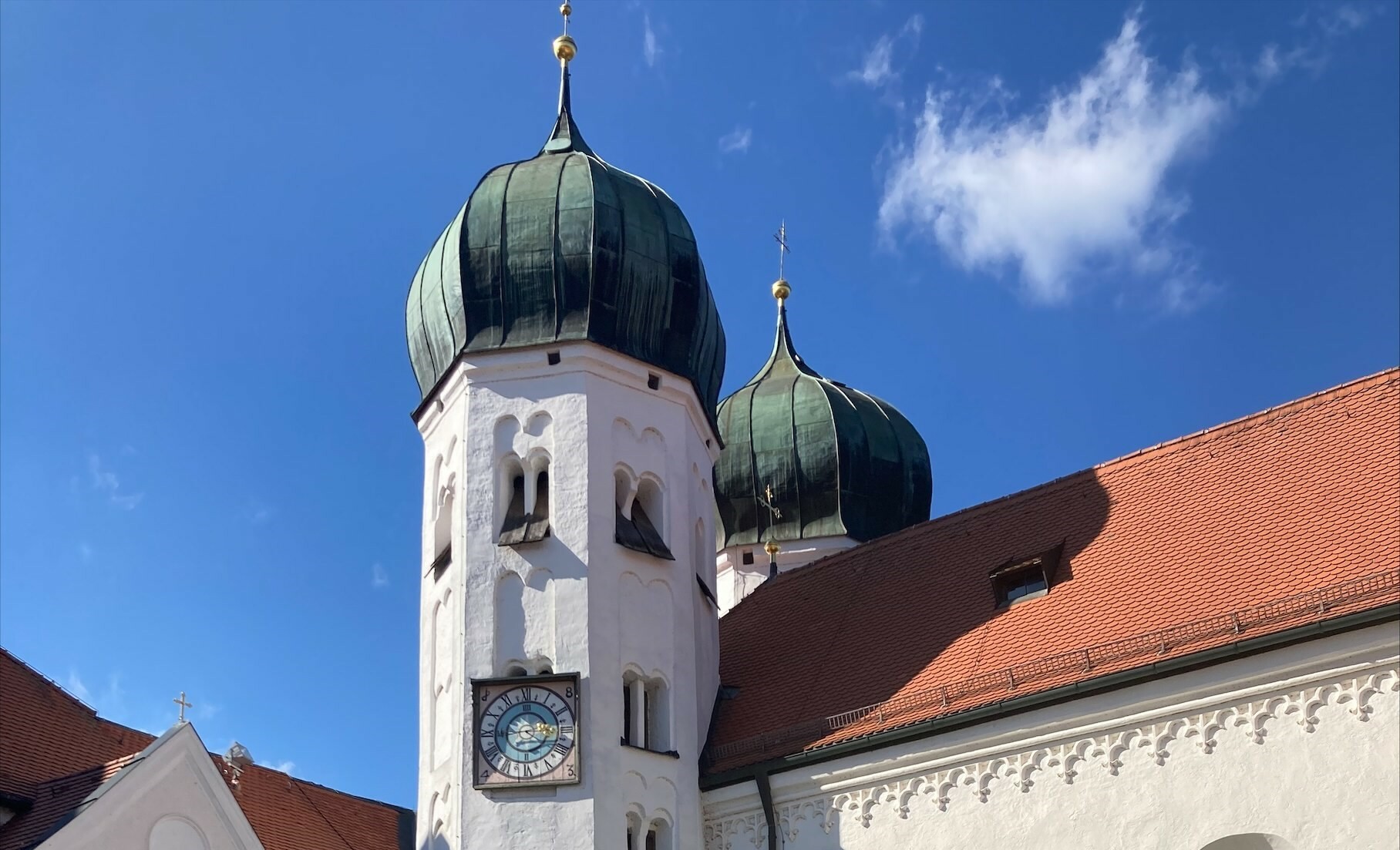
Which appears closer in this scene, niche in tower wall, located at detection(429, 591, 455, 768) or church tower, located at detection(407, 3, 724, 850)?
church tower, located at detection(407, 3, 724, 850)

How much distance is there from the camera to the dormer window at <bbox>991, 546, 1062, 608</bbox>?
18.5 metres

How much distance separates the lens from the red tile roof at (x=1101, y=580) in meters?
16.4

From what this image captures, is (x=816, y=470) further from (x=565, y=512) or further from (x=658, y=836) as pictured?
(x=658, y=836)

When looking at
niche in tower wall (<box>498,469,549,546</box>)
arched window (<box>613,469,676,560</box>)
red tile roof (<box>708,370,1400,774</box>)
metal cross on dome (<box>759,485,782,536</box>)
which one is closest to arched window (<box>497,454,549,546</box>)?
niche in tower wall (<box>498,469,549,546</box>)

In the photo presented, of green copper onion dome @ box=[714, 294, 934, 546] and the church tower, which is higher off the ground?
green copper onion dome @ box=[714, 294, 934, 546]

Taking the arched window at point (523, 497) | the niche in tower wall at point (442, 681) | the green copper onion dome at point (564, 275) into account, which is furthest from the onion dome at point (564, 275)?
the niche in tower wall at point (442, 681)

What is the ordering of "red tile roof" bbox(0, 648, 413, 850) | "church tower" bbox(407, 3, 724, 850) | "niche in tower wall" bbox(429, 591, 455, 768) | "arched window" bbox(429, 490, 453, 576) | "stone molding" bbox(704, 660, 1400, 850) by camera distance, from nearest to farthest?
"stone molding" bbox(704, 660, 1400, 850), "red tile roof" bbox(0, 648, 413, 850), "church tower" bbox(407, 3, 724, 850), "niche in tower wall" bbox(429, 591, 455, 768), "arched window" bbox(429, 490, 453, 576)

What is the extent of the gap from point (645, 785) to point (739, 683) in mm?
2315

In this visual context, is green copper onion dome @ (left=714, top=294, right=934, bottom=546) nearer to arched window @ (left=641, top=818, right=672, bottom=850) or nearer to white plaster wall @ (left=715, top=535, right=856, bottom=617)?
white plaster wall @ (left=715, top=535, right=856, bottom=617)

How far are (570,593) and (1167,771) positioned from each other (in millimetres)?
5933

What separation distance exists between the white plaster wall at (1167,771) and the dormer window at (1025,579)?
205 cm

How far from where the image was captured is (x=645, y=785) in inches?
721

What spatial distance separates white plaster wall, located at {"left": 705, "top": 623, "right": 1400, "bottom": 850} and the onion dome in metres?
5.29

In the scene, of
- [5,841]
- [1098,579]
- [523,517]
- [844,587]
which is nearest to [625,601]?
[523,517]
